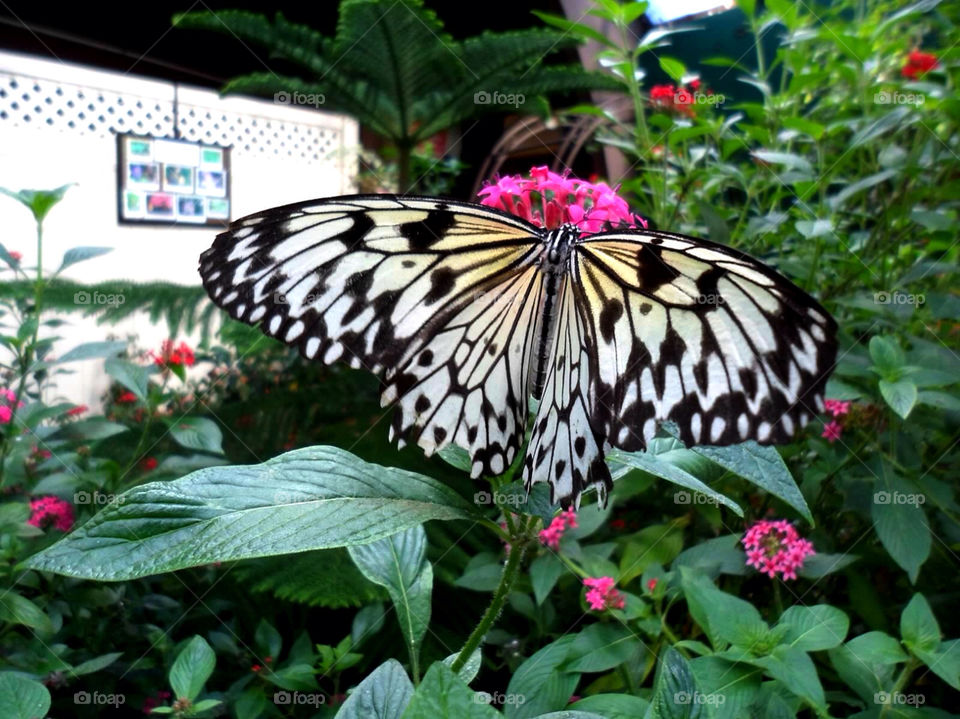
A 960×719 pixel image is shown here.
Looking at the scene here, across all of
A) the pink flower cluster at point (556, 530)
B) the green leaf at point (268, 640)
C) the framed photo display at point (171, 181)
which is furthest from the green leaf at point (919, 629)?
the framed photo display at point (171, 181)

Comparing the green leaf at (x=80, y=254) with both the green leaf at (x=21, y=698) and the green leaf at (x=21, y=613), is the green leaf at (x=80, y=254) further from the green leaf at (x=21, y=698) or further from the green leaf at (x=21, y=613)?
the green leaf at (x=21, y=698)

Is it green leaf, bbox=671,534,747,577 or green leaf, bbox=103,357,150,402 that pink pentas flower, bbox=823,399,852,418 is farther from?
green leaf, bbox=103,357,150,402

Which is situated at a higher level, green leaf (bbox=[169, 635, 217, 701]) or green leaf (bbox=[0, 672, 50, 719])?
green leaf (bbox=[0, 672, 50, 719])

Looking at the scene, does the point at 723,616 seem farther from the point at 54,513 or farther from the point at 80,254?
the point at 80,254

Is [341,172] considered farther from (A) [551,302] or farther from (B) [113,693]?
(A) [551,302]

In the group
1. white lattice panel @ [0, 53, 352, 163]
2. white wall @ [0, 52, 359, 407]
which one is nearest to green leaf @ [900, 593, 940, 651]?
white lattice panel @ [0, 53, 352, 163]

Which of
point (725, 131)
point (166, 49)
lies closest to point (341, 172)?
point (166, 49)
